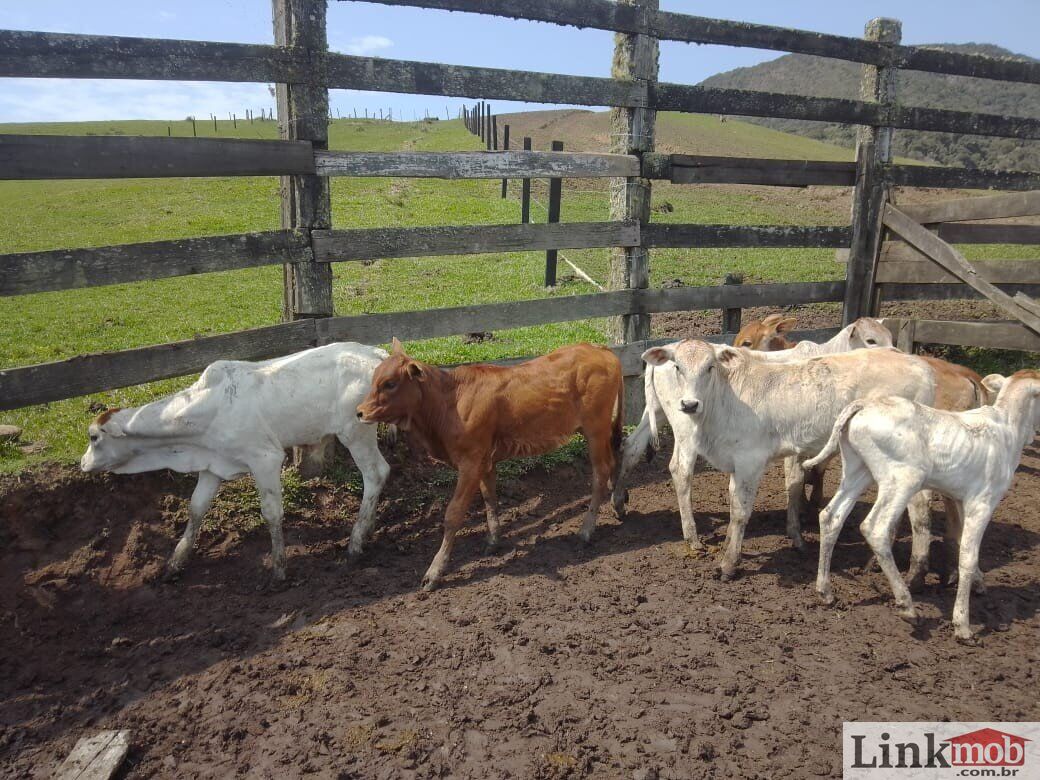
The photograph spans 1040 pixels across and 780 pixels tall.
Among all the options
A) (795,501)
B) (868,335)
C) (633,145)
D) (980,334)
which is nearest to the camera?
(795,501)

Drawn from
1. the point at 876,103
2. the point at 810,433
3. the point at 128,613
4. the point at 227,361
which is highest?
the point at 876,103

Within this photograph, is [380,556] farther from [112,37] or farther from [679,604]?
[112,37]

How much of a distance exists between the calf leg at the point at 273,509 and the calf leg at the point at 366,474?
1.82 ft

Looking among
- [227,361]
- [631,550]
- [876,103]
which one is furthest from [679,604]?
[876,103]

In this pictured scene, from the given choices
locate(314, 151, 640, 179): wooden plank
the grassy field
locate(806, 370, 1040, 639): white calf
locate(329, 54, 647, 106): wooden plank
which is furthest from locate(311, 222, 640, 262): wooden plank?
locate(806, 370, 1040, 639): white calf

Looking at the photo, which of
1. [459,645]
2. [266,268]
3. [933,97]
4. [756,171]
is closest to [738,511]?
[459,645]

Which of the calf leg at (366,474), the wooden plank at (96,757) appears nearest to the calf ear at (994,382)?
the calf leg at (366,474)

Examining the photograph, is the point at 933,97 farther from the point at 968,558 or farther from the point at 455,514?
the point at 455,514

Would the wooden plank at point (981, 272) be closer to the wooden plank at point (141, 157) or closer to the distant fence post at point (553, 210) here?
the distant fence post at point (553, 210)

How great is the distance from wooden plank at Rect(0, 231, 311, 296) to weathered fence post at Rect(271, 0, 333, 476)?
0.20m

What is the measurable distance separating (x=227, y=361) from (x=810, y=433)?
452 centimetres

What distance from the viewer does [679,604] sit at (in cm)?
584

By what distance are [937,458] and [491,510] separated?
10.9 ft

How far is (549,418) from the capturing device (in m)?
6.91
